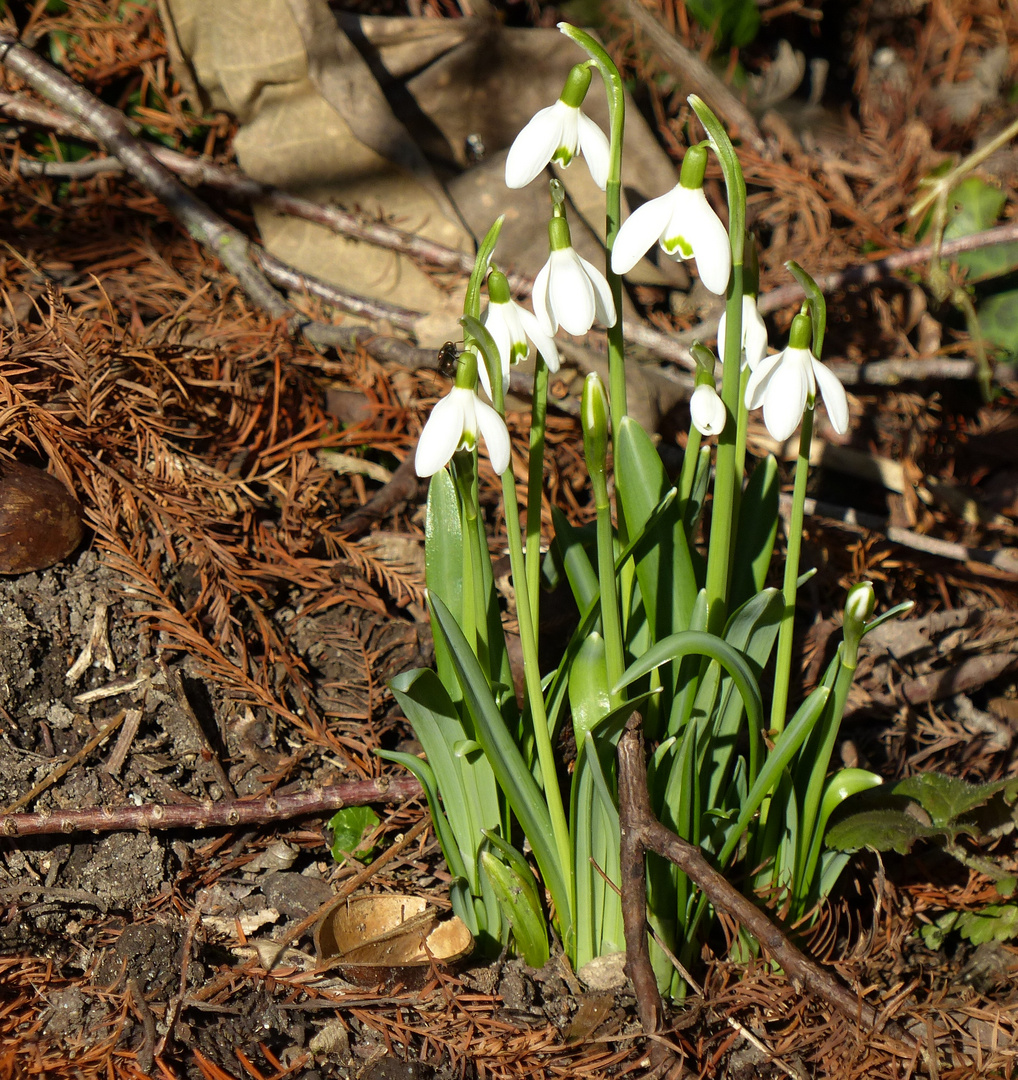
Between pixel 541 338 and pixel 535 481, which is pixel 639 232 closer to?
pixel 541 338

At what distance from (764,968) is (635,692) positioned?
50cm

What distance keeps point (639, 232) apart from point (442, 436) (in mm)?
342

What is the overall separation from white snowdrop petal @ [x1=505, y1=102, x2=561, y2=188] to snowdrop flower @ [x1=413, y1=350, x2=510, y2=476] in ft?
0.82

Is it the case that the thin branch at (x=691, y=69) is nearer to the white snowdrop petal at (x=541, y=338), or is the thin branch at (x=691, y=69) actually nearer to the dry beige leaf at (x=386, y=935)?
the white snowdrop petal at (x=541, y=338)

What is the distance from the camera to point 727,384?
3.67 feet

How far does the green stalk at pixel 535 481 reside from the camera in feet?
3.84

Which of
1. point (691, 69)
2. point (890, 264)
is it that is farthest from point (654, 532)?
point (691, 69)

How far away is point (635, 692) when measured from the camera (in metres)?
1.33

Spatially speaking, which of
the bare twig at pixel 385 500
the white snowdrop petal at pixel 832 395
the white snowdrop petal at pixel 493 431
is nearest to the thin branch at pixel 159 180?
the bare twig at pixel 385 500

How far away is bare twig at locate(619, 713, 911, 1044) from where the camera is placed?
1.11 metres

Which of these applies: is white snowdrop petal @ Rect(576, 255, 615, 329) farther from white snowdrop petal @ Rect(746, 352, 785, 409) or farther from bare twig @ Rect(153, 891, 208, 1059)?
bare twig @ Rect(153, 891, 208, 1059)

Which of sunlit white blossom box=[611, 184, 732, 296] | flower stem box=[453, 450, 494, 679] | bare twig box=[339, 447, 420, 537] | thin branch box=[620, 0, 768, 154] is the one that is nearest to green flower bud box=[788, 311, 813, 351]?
sunlit white blossom box=[611, 184, 732, 296]

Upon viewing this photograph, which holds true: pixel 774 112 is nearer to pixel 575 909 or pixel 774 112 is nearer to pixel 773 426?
pixel 773 426

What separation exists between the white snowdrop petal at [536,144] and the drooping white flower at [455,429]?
0.92 feet
